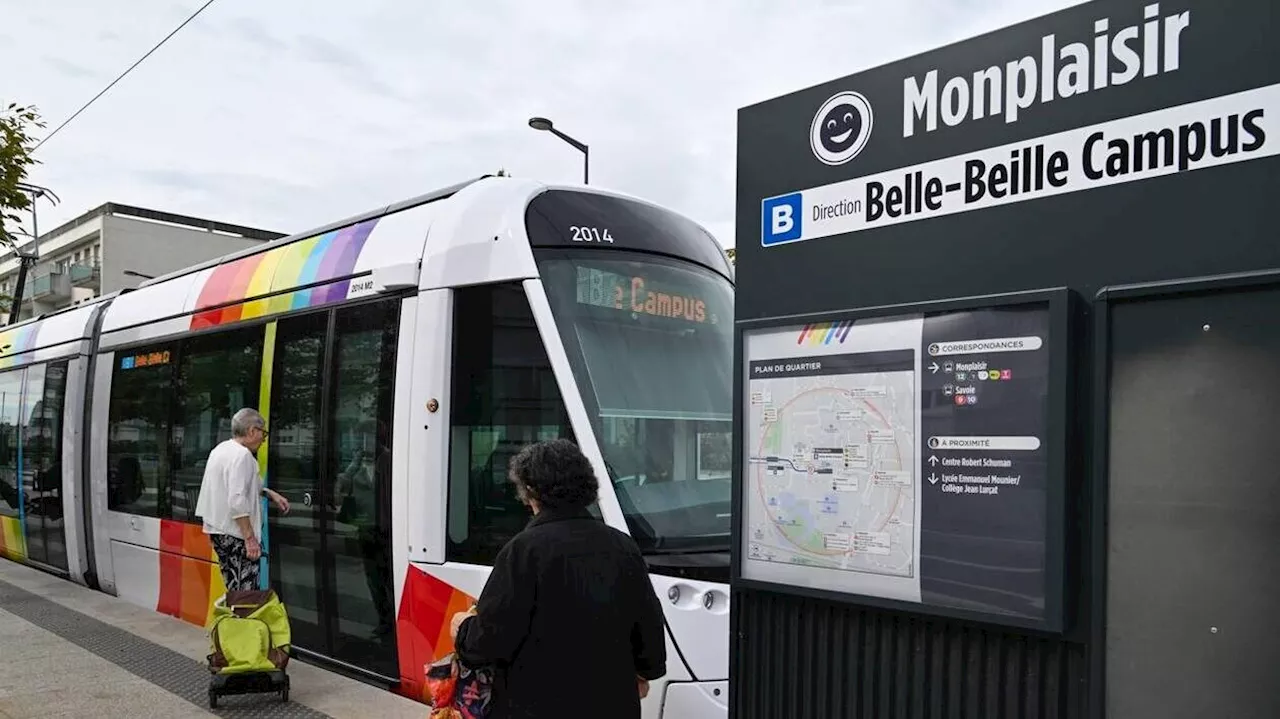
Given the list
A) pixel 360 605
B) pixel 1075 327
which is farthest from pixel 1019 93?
pixel 360 605

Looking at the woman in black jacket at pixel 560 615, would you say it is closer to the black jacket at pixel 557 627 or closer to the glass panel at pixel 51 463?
the black jacket at pixel 557 627

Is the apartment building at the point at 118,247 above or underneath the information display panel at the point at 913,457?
above

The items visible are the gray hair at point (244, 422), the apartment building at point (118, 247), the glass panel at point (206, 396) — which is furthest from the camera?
the apartment building at point (118, 247)

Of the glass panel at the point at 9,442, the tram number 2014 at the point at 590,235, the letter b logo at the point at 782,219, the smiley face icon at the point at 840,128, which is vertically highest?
the tram number 2014 at the point at 590,235

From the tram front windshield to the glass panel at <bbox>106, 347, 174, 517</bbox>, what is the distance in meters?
4.97

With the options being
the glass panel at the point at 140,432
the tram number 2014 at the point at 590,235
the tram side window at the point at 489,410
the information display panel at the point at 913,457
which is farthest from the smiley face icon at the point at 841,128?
the glass panel at the point at 140,432

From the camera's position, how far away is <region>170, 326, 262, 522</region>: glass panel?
7.11 meters

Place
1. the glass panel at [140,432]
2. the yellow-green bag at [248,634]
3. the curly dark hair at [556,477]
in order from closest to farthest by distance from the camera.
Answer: the curly dark hair at [556,477] → the yellow-green bag at [248,634] → the glass panel at [140,432]

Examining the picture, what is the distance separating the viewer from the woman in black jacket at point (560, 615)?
2.78 m

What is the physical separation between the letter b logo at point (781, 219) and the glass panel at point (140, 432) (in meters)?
6.81

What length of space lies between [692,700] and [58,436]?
9.22m

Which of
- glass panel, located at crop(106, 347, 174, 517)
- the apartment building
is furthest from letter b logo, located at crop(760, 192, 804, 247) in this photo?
the apartment building

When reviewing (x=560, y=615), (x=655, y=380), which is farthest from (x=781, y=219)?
(x=655, y=380)

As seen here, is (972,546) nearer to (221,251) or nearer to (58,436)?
(58,436)
